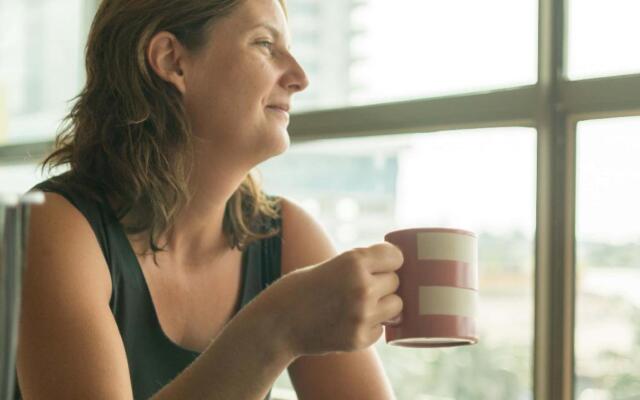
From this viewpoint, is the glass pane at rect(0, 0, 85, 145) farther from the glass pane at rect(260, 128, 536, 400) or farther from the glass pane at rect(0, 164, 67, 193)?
the glass pane at rect(260, 128, 536, 400)

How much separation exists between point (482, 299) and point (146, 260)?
2.53 feet

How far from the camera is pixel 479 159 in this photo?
6.08ft

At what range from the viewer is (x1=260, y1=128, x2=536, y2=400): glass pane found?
1.78m

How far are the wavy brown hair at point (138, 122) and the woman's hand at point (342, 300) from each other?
1.59ft

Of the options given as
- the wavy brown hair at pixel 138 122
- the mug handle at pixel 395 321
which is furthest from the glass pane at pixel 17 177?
the mug handle at pixel 395 321

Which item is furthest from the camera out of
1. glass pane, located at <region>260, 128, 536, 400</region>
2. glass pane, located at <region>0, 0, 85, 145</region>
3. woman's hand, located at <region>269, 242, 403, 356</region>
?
glass pane, located at <region>0, 0, 85, 145</region>

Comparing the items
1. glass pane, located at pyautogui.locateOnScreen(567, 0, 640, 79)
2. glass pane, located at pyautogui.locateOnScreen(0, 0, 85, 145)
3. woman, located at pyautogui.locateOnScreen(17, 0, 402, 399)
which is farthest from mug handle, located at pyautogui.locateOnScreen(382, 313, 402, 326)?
glass pane, located at pyautogui.locateOnScreen(0, 0, 85, 145)

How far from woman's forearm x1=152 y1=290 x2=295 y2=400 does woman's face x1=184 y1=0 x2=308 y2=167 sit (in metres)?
0.45

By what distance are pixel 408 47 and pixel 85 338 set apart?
3.79 ft

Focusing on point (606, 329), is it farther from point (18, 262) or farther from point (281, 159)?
point (18, 262)

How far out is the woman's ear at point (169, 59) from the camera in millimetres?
1467

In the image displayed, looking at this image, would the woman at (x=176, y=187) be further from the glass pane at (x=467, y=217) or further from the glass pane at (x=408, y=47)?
the glass pane at (x=408, y=47)

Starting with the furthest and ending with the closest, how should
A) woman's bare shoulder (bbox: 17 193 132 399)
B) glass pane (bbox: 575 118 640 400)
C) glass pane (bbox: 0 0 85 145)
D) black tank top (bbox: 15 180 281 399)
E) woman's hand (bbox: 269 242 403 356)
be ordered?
glass pane (bbox: 0 0 85 145), glass pane (bbox: 575 118 640 400), black tank top (bbox: 15 180 281 399), woman's bare shoulder (bbox: 17 193 132 399), woman's hand (bbox: 269 242 403 356)

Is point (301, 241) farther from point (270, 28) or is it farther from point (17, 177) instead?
point (17, 177)
